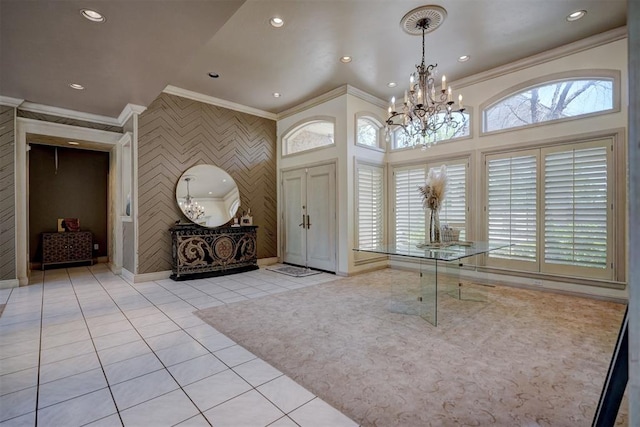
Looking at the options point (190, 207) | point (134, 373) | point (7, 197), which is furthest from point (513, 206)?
point (7, 197)

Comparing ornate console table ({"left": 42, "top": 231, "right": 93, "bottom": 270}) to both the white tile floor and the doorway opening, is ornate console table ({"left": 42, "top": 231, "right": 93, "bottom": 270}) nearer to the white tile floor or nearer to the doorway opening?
the doorway opening

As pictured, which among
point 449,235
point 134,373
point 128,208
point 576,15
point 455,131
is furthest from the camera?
point 128,208

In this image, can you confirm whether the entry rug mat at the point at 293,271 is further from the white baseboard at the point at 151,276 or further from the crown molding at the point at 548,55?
the crown molding at the point at 548,55

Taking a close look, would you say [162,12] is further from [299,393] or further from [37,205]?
[37,205]

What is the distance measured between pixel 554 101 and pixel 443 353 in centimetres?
403

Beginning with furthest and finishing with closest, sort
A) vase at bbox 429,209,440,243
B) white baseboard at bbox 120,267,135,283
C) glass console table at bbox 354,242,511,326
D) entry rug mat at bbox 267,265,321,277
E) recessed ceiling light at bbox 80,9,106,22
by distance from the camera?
entry rug mat at bbox 267,265,321,277, white baseboard at bbox 120,267,135,283, vase at bbox 429,209,440,243, glass console table at bbox 354,242,511,326, recessed ceiling light at bbox 80,9,106,22

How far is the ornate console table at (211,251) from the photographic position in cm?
496

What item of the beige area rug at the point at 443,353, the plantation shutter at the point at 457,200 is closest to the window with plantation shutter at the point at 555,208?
the plantation shutter at the point at 457,200

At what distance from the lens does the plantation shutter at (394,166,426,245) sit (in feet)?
17.8

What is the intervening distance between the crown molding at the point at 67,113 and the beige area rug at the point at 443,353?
14.2ft

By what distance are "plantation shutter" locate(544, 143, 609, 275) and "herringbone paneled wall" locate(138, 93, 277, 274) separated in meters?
4.96

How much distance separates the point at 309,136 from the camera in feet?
20.2

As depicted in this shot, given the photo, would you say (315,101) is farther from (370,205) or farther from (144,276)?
(144,276)

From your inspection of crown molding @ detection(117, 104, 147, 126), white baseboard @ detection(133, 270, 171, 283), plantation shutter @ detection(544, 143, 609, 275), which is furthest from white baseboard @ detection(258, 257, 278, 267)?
plantation shutter @ detection(544, 143, 609, 275)
